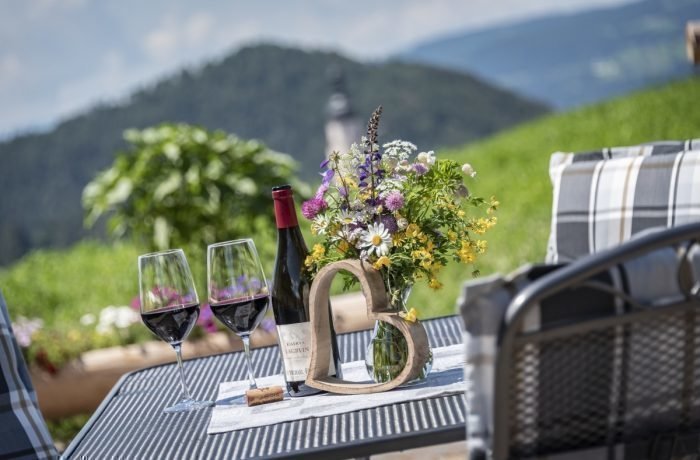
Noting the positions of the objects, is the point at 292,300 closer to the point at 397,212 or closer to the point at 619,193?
the point at 397,212

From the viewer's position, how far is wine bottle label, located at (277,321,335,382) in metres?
1.61

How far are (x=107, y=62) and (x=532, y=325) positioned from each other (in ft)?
104

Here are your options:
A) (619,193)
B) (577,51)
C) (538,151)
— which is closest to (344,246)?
(619,193)

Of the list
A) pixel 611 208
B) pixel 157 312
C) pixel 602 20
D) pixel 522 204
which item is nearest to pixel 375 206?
pixel 157 312

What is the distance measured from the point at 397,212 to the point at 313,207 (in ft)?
0.46

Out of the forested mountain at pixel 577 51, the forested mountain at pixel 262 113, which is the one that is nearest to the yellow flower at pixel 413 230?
the forested mountain at pixel 262 113

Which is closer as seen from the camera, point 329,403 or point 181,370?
point 329,403

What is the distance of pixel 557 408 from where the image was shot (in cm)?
107

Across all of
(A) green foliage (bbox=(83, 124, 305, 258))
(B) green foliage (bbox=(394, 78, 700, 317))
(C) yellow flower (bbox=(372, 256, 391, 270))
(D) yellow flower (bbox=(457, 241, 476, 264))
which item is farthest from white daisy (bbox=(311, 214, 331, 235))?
(B) green foliage (bbox=(394, 78, 700, 317))

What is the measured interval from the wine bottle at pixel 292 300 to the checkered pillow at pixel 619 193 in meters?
0.88

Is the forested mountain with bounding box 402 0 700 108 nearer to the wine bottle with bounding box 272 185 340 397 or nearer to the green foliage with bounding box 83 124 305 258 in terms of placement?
the green foliage with bounding box 83 124 305 258

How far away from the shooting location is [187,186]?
15.8ft

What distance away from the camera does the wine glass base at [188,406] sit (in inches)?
67.4

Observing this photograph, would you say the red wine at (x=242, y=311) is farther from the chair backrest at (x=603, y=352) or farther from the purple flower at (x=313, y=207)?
the chair backrest at (x=603, y=352)
